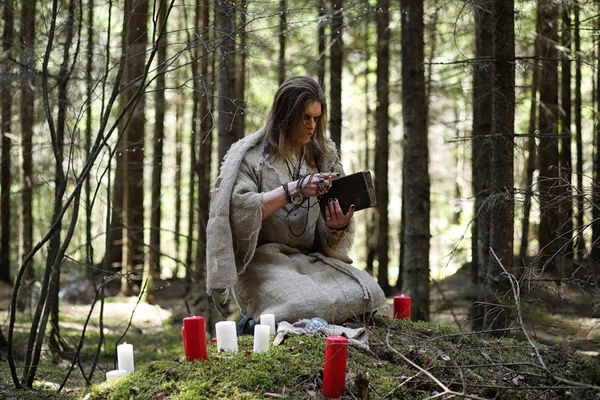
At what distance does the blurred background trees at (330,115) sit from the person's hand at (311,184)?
2.02ft

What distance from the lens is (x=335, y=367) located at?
320 centimetres

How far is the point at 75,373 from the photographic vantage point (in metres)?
6.69

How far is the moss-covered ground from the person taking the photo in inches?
127

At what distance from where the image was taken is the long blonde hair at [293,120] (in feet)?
14.9

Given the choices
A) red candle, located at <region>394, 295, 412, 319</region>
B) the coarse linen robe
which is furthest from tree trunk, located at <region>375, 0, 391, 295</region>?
the coarse linen robe

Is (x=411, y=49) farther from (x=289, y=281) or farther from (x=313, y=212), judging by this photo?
(x=289, y=281)

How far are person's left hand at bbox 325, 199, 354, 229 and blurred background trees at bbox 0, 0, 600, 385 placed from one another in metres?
0.77

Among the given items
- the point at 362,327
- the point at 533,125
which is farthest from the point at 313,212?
the point at 533,125

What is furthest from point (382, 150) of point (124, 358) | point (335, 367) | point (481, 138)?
point (335, 367)

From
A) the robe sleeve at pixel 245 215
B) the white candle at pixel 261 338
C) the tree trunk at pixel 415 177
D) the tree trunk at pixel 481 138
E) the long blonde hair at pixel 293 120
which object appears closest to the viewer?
the white candle at pixel 261 338

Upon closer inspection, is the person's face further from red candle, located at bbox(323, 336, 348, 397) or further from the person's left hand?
red candle, located at bbox(323, 336, 348, 397)

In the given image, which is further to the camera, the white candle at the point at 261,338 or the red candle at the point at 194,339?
the white candle at the point at 261,338

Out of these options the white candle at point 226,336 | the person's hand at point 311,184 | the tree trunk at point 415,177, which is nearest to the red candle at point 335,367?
the white candle at point 226,336

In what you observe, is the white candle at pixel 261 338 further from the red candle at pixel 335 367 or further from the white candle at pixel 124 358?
the white candle at pixel 124 358
